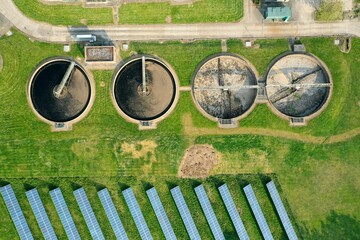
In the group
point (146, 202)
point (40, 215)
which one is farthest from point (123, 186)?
point (40, 215)

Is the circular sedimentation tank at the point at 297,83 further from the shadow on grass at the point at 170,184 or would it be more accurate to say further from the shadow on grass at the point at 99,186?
the shadow on grass at the point at 99,186

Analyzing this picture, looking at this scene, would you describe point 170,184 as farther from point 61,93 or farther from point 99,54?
point 99,54

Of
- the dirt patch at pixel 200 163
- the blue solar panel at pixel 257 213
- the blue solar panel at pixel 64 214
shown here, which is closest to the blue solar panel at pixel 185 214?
the dirt patch at pixel 200 163

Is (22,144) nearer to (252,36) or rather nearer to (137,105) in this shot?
(137,105)

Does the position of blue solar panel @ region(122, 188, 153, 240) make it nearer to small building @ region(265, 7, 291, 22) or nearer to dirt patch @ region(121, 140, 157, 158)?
dirt patch @ region(121, 140, 157, 158)

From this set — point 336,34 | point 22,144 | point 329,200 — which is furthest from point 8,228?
point 336,34
